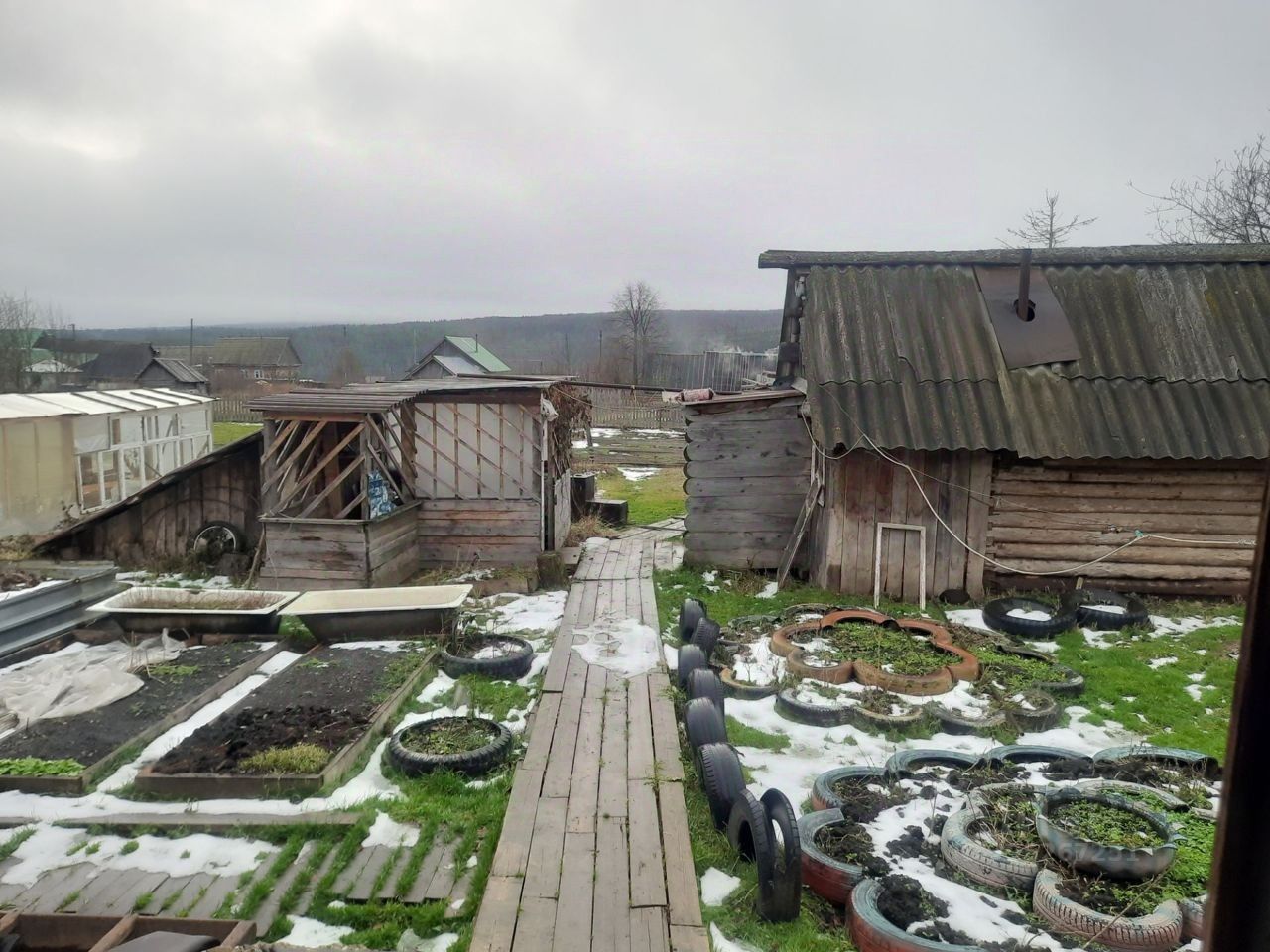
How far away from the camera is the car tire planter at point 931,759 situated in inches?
222

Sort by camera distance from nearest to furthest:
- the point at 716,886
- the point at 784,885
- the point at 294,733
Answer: the point at 784,885, the point at 716,886, the point at 294,733

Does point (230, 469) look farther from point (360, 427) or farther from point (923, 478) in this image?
point (923, 478)

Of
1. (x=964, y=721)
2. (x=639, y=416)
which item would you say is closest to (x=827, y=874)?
(x=964, y=721)

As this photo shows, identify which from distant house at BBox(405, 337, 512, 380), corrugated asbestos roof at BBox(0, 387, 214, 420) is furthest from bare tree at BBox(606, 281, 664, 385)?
corrugated asbestos roof at BBox(0, 387, 214, 420)

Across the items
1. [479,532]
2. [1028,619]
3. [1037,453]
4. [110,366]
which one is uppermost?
[110,366]

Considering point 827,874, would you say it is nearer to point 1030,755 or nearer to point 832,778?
point 832,778

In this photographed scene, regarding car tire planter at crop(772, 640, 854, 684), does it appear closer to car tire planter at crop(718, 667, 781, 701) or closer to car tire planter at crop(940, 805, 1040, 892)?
car tire planter at crop(718, 667, 781, 701)

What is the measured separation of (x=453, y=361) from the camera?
35.9m

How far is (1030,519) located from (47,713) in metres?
10.8

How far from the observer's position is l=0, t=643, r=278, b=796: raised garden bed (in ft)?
18.5

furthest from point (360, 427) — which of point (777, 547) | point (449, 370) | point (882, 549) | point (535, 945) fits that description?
point (449, 370)

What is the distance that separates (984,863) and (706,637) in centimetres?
374

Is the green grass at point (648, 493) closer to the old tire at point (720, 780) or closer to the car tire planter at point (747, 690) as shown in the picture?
the car tire planter at point (747, 690)

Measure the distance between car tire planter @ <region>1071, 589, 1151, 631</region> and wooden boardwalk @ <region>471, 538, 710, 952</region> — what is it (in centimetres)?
552
